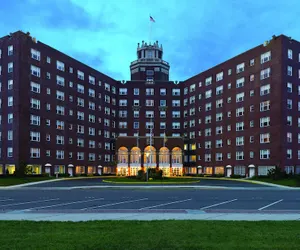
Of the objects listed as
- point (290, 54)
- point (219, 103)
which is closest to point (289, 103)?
point (290, 54)

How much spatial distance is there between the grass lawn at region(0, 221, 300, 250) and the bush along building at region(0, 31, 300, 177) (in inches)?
1424

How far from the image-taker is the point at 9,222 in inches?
437

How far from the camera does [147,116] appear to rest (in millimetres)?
85062

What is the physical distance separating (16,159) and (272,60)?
5023cm

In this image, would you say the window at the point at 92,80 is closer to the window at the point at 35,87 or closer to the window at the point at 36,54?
the window at the point at 36,54

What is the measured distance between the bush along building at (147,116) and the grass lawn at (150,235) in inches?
1424

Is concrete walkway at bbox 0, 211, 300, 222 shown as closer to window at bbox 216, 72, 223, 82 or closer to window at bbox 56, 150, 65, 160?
window at bbox 56, 150, 65, 160

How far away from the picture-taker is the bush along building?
5700cm

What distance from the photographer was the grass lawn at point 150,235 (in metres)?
7.91

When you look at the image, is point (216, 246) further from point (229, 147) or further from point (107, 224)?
point (229, 147)

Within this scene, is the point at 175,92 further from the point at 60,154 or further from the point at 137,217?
the point at 137,217

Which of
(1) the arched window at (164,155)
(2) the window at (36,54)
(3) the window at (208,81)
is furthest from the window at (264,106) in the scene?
(2) the window at (36,54)

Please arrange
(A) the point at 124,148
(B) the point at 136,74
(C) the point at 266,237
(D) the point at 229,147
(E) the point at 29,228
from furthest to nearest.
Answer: (B) the point at 136,74, (A) the point at 124,148, (D) the point at 229,147, (E) the point at 29,228, (C) the point at 266,237

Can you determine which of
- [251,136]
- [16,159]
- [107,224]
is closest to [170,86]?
[251,136]
